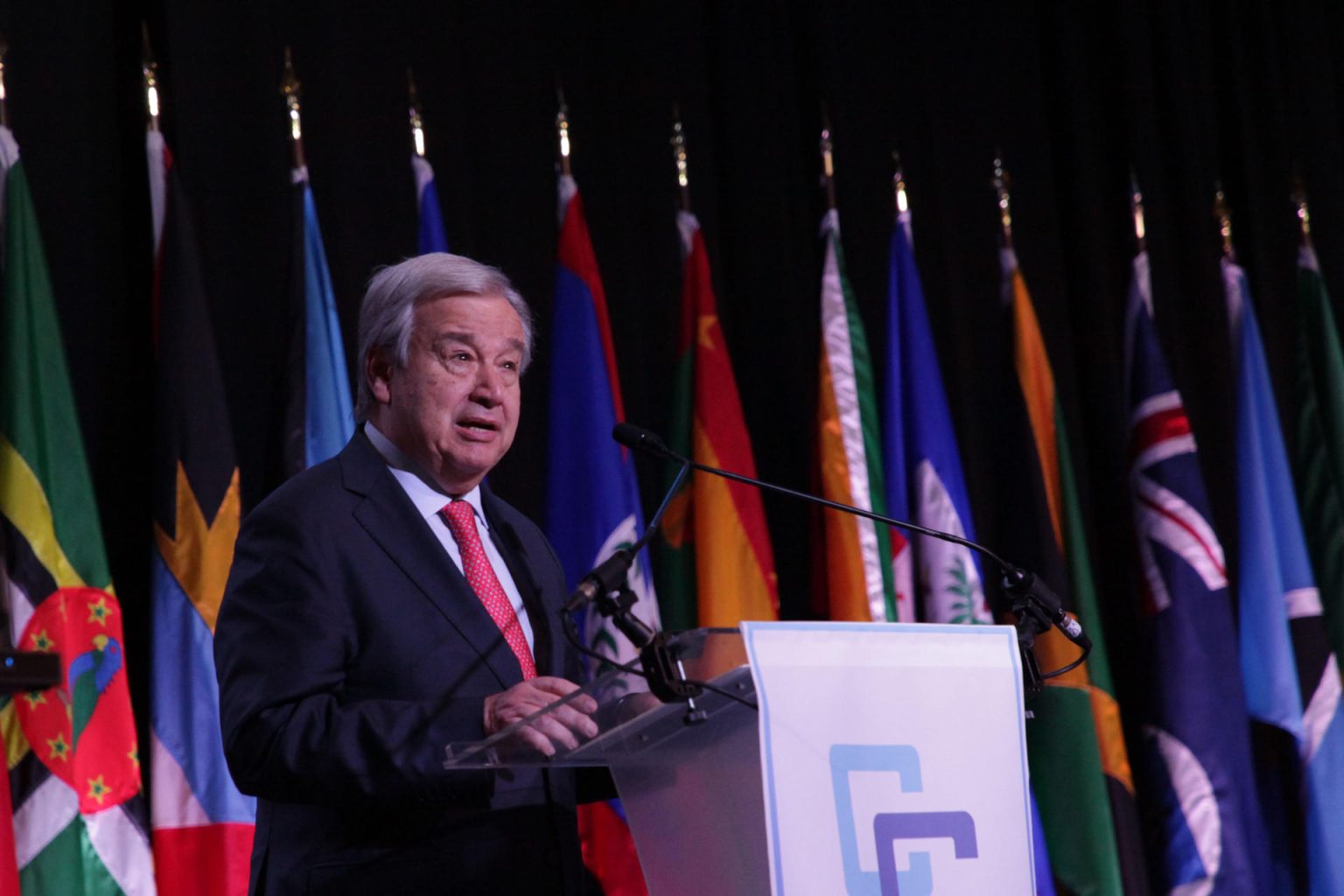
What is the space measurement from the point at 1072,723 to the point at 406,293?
2448 mm

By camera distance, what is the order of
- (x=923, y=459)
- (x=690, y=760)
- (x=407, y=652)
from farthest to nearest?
(x=923, y=459) → (x=407, y=652) → (x=690, y=760)

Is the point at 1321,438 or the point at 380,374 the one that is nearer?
the point at 380,374

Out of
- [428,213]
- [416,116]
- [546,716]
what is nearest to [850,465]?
[428,213]

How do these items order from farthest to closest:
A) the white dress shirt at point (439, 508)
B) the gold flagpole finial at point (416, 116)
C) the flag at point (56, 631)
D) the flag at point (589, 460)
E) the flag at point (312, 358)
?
the gold flagpole finial at point (416, 116) < the flag at point (589, 460) < the flag at point (312, 358) < the flag at point (56, 631) < the white dress shirt at point (439, 508)

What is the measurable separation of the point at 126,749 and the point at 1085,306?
3.27m

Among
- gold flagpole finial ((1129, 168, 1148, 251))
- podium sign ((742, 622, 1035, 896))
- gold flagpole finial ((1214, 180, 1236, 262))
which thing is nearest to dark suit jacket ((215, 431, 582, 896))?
podium sign ((742, 622, 1035, 896))

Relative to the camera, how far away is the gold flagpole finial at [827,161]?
4.45 metres

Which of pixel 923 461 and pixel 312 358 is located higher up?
pixel 312 358

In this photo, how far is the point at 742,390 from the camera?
14.8 ft

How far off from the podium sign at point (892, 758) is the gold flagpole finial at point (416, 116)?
2.39m

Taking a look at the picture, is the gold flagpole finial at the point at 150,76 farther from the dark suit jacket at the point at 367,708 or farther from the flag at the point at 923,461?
the flag at the point at 923,461

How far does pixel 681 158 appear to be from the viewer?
4289 mm

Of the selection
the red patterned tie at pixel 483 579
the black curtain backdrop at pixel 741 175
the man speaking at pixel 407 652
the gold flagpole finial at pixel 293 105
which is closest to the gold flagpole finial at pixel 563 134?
the black curtain backdrop at pixel 741 175

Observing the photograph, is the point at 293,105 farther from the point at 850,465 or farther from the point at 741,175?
the point at 850,465
